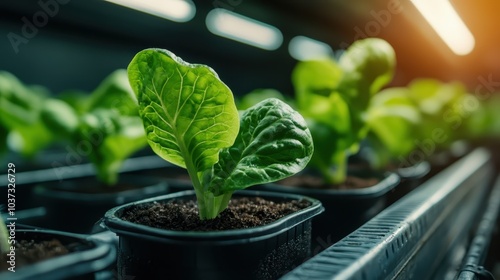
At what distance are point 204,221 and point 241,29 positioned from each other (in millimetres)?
2183

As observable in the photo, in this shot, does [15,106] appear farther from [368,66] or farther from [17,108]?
[368,66]

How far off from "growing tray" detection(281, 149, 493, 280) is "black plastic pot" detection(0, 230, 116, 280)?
6.0 inches

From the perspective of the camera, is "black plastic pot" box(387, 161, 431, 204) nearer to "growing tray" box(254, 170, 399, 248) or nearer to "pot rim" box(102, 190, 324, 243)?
"growing tray" box(254, 170, 399, 248)

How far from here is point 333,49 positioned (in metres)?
3.87

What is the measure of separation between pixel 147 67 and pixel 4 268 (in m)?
0.23

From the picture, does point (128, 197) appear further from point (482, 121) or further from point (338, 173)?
point (482, 121)

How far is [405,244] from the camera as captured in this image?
0.56 metres

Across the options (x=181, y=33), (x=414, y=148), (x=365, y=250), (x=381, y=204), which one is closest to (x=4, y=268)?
(x=365, y=250)

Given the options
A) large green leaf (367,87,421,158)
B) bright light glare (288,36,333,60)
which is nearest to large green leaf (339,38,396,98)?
large green leaf (367,87,421,158)

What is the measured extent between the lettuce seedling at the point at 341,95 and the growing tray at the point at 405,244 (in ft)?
0.58


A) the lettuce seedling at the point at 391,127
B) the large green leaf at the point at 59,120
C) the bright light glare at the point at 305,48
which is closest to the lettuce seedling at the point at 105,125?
the large green leaf at the point at 59,120

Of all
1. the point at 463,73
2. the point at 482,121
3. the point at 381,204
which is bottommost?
the point at 381,204

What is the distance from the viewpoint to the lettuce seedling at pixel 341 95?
34.3 inches

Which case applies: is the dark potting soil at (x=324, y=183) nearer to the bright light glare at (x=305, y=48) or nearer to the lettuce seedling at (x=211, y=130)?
the lettuce seedling at (x=211, y=130)
